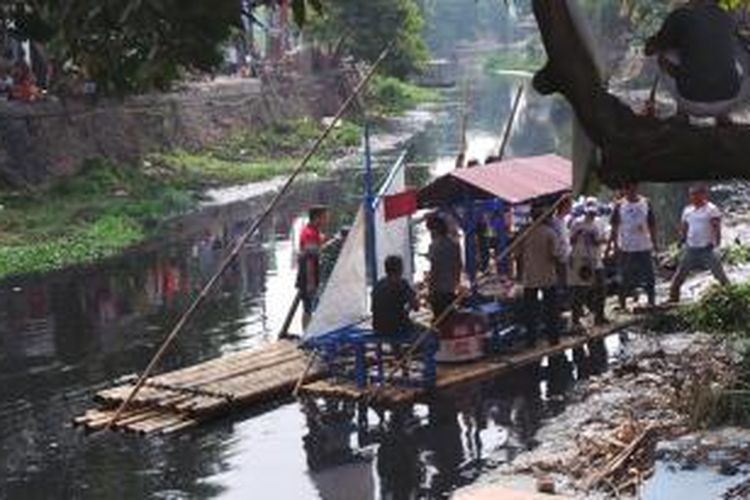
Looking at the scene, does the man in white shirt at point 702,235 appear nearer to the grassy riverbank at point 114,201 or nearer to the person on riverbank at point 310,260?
the person on riverbank at point 310,260

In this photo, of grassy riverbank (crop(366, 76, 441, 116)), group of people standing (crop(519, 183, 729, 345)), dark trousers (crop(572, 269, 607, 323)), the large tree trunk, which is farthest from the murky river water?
grassy riverbank (crop(366, 76, 441, 116))

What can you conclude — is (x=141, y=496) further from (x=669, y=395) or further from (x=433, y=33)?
(x=433, y=33)

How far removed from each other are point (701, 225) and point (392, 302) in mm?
4893

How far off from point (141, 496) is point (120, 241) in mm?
17857

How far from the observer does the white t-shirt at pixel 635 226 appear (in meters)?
15.7

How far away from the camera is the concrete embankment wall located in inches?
1245

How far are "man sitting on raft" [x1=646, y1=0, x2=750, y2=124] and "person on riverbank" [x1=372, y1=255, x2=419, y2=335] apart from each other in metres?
7.56

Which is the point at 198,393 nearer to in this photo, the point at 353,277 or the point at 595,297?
the point at 353,277

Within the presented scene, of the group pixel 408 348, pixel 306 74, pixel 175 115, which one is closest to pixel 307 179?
pixel 175 115

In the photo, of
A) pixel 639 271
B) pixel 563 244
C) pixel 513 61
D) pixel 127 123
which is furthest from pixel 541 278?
pixel 513 61

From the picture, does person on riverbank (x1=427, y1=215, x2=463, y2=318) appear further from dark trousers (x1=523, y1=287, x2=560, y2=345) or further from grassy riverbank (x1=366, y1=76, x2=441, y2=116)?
grassy riverbank (x1=366, y1=76, x2=441, y2=116)

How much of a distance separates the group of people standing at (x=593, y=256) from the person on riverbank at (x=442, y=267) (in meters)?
0.90

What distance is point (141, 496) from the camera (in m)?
10.7

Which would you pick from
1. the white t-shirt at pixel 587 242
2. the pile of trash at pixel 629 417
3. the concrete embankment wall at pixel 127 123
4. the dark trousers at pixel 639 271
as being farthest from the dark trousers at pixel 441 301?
the concrete embankment wall at pixel 127 123
